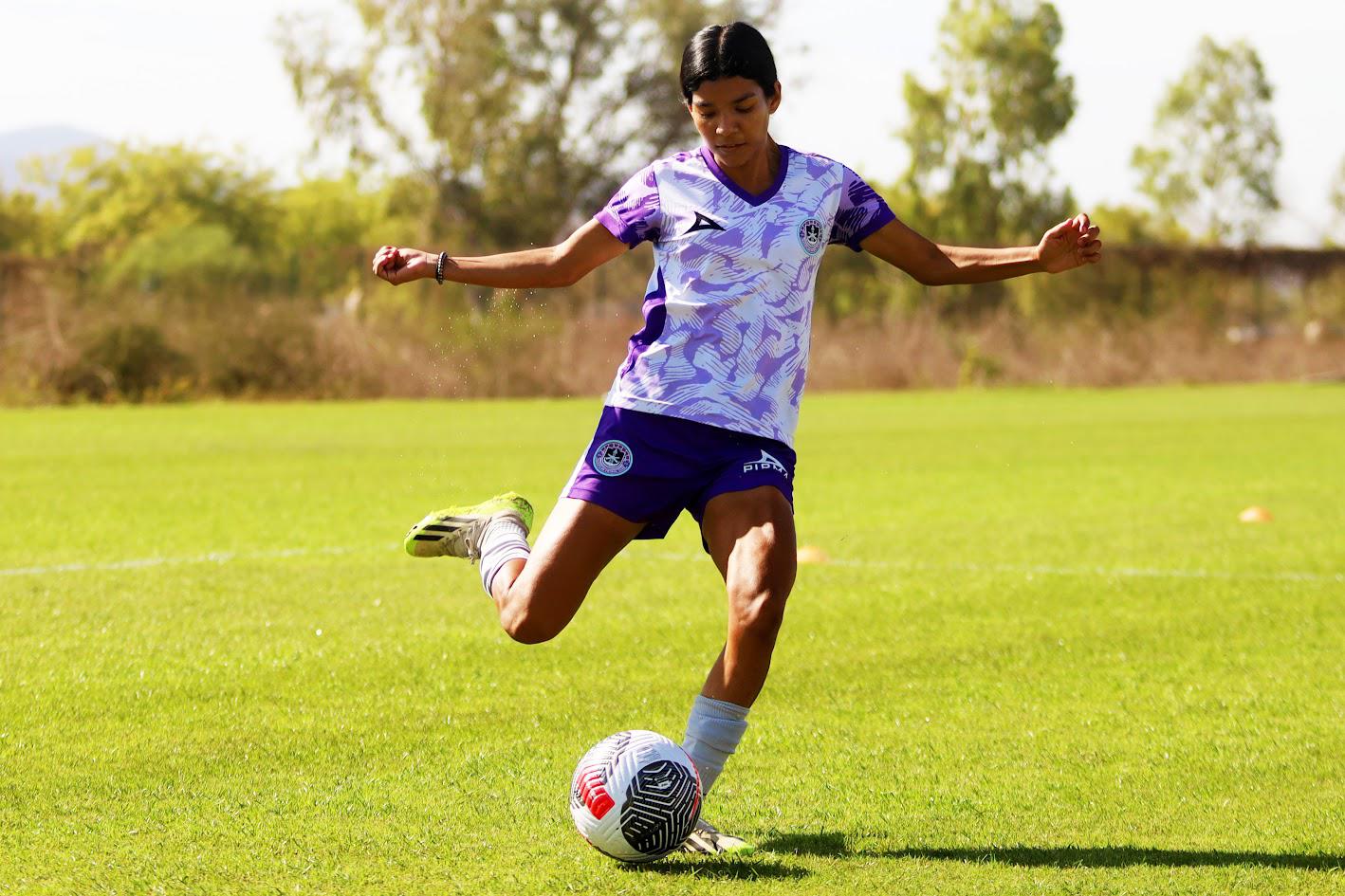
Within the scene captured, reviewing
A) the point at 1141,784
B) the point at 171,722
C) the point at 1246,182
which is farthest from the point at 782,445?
the point at 1246,182

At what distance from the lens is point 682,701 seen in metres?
6.54

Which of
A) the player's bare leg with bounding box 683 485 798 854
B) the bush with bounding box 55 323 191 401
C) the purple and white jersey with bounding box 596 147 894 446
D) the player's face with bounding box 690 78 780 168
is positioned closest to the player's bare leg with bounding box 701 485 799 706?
the player's bare leg with bounding box 683 485 798 854

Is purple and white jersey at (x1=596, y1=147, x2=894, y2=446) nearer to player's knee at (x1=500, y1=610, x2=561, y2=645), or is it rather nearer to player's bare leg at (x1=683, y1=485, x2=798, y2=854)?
player's bare leg at (x1=683, y1=485, x2=798, y2=854)

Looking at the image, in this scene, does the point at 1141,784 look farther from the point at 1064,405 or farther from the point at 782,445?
the point at 1064,405

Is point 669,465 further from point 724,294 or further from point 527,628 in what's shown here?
point 527,628

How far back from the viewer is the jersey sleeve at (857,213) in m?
4.98

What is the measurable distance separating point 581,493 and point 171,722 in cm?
202

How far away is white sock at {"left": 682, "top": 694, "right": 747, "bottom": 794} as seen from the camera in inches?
181

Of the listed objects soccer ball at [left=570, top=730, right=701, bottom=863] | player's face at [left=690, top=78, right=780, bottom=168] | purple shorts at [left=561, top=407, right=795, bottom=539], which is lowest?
soccer ball at [left=570, top=730, right=701, bottom=863]

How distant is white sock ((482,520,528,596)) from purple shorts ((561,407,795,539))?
503 mm

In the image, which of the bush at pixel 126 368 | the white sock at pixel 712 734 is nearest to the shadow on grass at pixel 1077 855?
the white sock at pixel 712 734

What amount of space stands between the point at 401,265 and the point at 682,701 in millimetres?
2245

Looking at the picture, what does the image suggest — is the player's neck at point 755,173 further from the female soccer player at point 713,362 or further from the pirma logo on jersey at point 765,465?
the pirma logo on jersey at point 765,465

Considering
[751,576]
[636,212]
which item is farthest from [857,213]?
[751,576]
